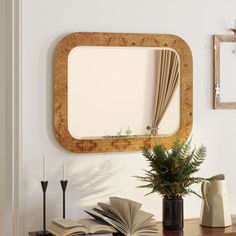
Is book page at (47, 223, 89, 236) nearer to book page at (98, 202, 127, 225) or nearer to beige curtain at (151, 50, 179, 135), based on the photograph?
book page at (98, 202, 127, 225)

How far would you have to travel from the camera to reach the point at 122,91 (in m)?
2.95

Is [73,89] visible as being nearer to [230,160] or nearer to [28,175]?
[28,175]

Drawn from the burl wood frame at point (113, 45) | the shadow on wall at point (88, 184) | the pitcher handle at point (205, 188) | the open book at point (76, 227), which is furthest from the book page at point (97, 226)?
the pitcher handle at point (205, 188)

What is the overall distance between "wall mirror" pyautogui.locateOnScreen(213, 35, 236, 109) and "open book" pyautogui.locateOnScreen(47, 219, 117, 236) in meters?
0.90

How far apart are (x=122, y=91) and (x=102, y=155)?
320 millimetres

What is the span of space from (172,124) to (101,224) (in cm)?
67

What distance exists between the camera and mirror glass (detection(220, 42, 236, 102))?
3.15 meters

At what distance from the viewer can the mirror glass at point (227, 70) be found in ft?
10.3

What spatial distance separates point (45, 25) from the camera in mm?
2822

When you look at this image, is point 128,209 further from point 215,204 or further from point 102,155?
point 215,204

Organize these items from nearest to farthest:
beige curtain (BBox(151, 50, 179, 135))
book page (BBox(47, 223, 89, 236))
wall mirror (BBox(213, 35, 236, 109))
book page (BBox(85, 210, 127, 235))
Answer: book page (BBox(47, 223, 89, 236)) → book page (BBox(85, 210, 127, 235)) → beige curtain (BBox(151, 50, 179, 135)) → wall mirror (BBox(213, 35, 236, 109))

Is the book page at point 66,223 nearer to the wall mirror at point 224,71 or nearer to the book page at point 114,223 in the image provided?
the book page at point 114,223
